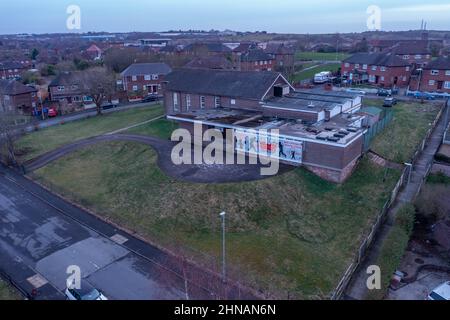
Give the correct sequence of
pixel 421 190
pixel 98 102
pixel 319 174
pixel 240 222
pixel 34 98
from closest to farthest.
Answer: pixel 240 222, pixel 421 190, pixel 319 174, pixel 98 102, pixel 34 98

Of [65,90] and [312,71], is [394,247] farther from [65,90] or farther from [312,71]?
[312,71]

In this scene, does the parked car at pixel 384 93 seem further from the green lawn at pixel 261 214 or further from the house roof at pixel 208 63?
the house roof at pixel 208 63

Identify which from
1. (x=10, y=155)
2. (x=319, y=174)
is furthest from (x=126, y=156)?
(x=319, y=174)

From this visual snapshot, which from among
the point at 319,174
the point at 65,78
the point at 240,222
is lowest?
the point at 240,222

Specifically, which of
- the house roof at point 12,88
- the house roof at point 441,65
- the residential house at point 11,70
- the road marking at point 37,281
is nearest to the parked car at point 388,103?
the house roof at point 441,65

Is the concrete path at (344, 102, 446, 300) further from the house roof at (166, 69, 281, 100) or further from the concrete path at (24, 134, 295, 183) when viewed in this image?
the house roof at (166, 69, 281, 100)

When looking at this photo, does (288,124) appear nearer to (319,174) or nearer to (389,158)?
(319,174)
